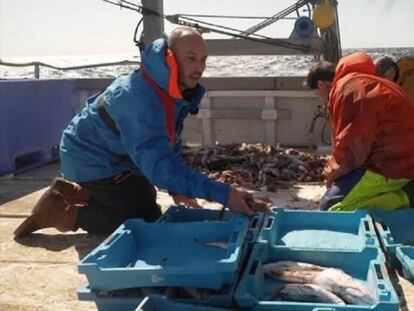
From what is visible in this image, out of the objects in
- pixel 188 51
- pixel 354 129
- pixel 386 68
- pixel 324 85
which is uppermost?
pixel 188 51

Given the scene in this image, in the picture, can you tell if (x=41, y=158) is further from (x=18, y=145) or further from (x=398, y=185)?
(x=398, y=185)

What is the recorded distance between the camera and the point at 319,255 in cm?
312

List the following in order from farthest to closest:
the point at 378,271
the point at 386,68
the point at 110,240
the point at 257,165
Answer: the point at 257,165 → the point at 386,68 → the point at 110,240 → the point at 378,271

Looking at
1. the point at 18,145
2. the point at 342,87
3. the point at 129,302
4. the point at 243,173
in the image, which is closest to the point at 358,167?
the point at 342,87

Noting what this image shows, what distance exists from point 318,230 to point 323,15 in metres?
5.31

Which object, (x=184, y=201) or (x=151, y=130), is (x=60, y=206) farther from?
(x=151, y=130)

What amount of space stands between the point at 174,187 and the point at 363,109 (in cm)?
156

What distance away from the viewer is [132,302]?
2.63 meters

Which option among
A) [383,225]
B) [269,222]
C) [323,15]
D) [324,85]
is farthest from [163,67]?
[323,15]

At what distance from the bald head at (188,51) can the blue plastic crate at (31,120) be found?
4.08 meters

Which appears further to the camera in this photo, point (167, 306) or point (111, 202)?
point (111, 202)

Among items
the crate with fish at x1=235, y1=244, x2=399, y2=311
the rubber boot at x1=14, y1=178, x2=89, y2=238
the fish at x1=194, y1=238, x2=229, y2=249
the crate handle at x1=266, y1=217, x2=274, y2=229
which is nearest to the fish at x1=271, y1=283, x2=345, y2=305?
the crate with fish at x1=235, y1=244, x2=399, y2=311

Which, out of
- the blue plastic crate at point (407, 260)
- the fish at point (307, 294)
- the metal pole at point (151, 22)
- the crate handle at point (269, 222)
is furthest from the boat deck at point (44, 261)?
the metal pole at point (151, 22)

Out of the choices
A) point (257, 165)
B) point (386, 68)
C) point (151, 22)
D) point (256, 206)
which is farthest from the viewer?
point (151, 22)
